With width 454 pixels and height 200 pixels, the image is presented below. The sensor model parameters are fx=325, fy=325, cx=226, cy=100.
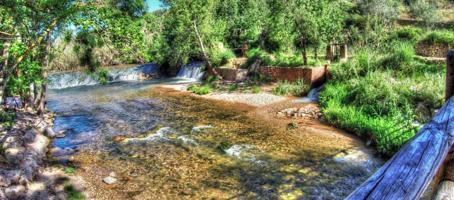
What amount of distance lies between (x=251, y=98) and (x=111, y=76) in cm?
1490

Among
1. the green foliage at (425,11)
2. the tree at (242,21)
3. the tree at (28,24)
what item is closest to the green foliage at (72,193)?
the tree at (28,24)

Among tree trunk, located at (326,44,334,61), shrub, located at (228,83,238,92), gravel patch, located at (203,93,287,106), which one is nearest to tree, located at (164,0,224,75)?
shrub, located at (228,83,238,92)

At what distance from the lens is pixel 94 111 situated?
13297 mm

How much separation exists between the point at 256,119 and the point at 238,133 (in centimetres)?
182

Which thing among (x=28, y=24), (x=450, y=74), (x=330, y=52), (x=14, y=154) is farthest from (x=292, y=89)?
(x=450, y=74)

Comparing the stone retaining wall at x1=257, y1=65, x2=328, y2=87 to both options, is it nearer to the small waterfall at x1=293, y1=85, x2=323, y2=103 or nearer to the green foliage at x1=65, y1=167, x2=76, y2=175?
the small waterfall at x1=293, y1=85, x2=323, y2=103

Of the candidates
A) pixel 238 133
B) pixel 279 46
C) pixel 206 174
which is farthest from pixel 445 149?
pixel 279 46

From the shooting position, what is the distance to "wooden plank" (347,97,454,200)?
1.20 m

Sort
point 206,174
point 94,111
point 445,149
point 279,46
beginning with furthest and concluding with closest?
point 279,46 < point 94,111 < point 206,174 < point 445,149

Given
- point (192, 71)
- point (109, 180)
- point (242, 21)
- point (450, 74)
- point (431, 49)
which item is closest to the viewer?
point (450, 74)

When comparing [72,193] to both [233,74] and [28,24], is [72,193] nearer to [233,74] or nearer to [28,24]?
[28,24]

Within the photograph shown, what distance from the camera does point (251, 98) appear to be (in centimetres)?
1452

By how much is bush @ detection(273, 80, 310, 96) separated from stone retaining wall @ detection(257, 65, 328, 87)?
0.28 meters

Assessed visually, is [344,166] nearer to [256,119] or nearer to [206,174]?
[206,174]
